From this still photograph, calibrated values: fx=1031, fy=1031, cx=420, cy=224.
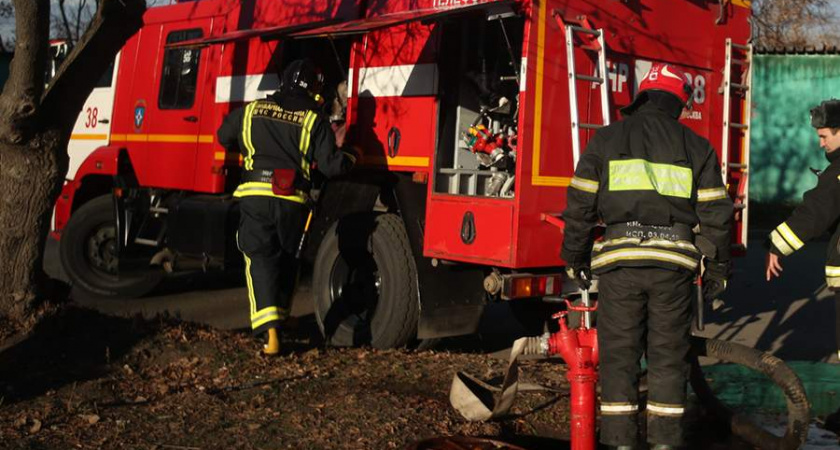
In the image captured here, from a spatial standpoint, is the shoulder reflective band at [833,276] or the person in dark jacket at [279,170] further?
the person in dark jacket at [279,170]

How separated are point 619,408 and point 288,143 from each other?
3215mm

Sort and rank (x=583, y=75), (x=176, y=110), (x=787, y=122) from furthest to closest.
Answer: (x=787, y=122) → (x=176, y=110) → (x=583, y=75)

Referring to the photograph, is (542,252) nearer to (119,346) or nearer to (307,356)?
(307,356)

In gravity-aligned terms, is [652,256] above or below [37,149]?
below

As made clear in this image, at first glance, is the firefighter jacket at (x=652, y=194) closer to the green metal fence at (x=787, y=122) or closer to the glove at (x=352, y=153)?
the glove at (x=352, y=153)

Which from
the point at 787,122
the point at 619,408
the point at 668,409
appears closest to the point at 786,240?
the point at 668,409

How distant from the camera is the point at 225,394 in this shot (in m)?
5.64

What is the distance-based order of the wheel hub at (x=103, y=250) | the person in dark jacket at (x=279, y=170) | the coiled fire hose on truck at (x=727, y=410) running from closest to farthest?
1. the coiled fire hose on truck at (x=727, y=410)
2. the person in dark jacket at (x=279, y=170)
3. the wheel hub at (x=103, y=250)

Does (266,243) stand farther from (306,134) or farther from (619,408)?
(619,408)

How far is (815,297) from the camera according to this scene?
10.6m

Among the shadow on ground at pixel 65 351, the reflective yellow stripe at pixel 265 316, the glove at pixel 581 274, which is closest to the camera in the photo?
the glove at pixel 581 274

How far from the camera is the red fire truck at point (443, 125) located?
654cm

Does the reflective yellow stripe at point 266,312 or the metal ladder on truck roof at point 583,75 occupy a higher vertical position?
the metal ladder on truck roof at point 583,75

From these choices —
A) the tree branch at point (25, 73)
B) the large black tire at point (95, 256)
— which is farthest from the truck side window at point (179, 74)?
the tree branch at point (25, 73)
